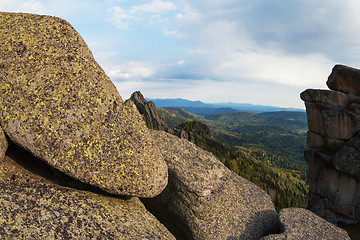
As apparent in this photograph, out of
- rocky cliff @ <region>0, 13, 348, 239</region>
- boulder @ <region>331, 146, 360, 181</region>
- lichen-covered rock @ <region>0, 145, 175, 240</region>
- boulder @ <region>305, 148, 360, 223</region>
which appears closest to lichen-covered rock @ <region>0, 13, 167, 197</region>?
rocky cliff @ <region>0, 13, 348, 239</region>

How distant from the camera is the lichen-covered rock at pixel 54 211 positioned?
719cm

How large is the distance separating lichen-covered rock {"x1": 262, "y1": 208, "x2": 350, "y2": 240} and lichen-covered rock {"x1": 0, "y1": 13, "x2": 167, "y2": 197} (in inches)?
358

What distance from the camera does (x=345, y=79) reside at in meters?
39.1

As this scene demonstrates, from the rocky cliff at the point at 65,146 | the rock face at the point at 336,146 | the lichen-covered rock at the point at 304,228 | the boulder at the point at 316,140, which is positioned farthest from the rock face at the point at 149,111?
the rocky cliff at the point at 65,146

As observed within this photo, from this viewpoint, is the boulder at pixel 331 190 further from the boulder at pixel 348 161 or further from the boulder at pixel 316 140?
the boulder at pixel 316 140

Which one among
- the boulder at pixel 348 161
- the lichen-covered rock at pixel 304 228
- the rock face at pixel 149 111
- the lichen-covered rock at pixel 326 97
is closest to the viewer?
the lichen-covered rock at pixel 304 228

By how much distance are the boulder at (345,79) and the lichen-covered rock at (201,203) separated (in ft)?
117

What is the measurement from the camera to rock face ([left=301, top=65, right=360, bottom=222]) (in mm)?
38938

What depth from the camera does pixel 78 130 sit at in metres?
9.00

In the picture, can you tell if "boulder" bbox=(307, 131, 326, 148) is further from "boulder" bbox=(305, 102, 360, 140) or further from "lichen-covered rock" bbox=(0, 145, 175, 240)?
"lichen-covered rock" bbox=(0, 145, 175, 240)

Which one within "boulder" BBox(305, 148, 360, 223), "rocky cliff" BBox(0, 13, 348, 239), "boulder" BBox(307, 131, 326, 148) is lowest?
"boulder" BBox(305, 148, 360, 223)

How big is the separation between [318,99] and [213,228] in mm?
41159

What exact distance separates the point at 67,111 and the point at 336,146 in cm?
4862

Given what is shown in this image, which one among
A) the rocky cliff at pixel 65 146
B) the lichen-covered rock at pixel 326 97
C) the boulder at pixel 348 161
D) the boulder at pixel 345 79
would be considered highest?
the boulder at pixel 345 79
